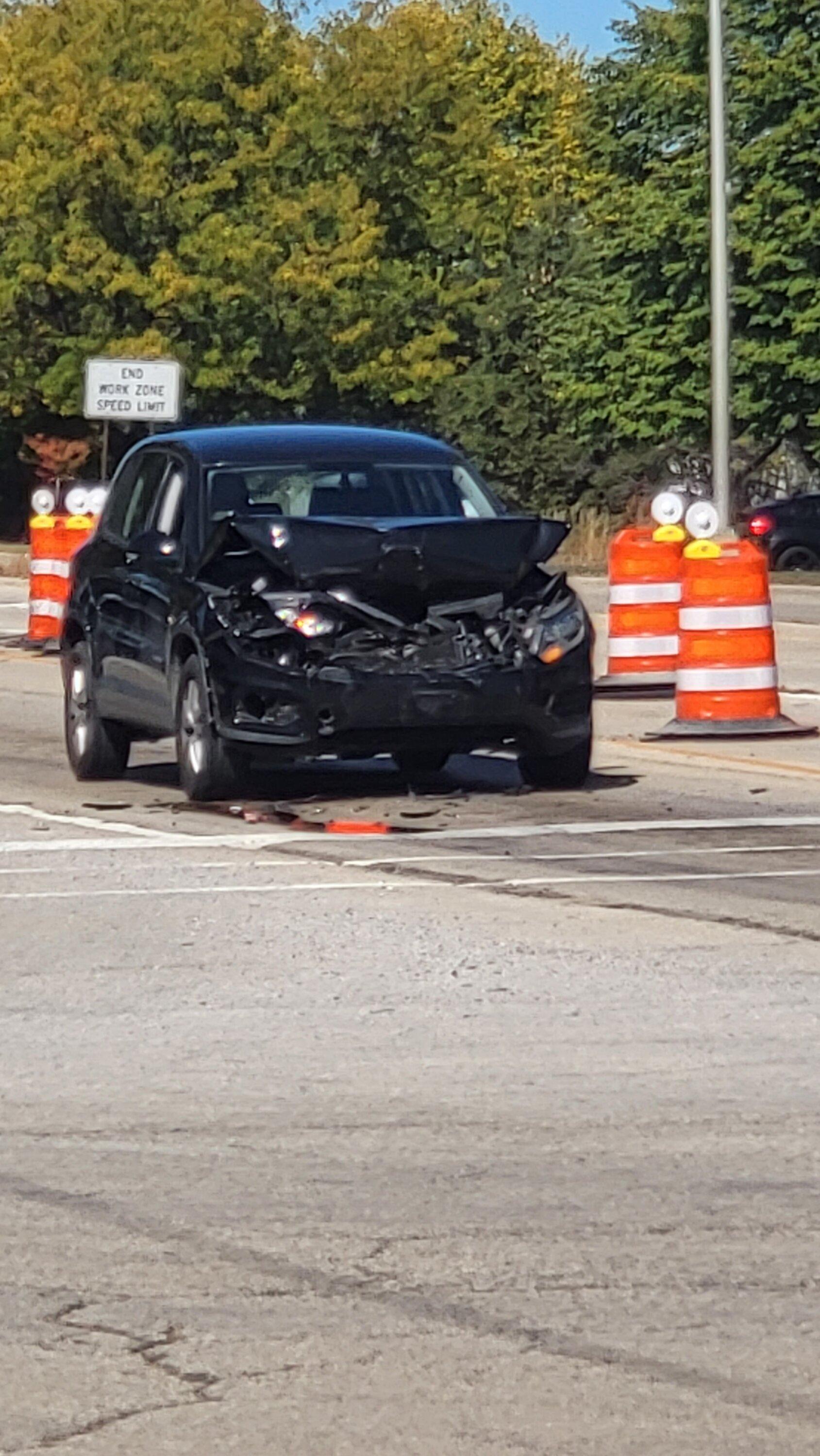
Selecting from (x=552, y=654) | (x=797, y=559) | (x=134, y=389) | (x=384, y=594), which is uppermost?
(x=134, y=389)

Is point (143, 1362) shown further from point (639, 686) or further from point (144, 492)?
point (639, 686)

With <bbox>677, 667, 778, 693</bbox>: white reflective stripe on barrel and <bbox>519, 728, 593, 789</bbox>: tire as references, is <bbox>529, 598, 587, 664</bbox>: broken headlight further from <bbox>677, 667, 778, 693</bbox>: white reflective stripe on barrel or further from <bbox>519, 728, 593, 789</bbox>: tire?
<bbox>677, 667, 778, 693</bbox>: white reflective stripe on barrel

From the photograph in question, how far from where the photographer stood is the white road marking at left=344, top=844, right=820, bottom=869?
1179 cm

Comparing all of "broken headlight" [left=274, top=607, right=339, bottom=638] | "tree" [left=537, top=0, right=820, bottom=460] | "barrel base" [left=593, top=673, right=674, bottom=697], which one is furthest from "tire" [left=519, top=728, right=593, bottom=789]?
"tree" [left=537, top=0, right=820, bottom=460]

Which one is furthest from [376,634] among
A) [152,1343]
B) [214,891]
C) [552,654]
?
[152,1343]

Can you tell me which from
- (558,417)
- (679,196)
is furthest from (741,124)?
(558,417)

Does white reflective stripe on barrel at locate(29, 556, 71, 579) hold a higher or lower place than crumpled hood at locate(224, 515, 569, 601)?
lower

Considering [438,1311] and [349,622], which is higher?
[349,622]

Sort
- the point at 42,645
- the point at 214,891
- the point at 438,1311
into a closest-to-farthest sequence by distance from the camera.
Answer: the point at 438,1311 → the point at 214,891 → the point at 42,645

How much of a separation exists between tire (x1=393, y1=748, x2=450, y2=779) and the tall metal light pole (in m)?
16.4

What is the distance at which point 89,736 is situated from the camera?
15219 millimetres

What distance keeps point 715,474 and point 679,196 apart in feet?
57.1

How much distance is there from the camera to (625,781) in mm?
14641

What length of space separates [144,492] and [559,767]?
107 inches
